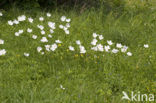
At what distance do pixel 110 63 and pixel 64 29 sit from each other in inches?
46.2

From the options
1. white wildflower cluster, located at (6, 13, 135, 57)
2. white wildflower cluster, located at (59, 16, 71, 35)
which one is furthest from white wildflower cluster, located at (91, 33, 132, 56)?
white wildflower cluster, located at (59, 16, 71, 35)

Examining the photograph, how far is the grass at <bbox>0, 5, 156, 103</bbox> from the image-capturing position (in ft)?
8.70

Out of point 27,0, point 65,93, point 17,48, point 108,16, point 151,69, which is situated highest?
point 27,0

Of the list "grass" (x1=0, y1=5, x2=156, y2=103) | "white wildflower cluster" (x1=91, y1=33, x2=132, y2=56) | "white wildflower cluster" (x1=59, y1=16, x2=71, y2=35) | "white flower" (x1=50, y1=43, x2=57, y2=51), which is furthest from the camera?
"white wildflower cluster" (x1=59, y1=16, x2=71, y2=35)

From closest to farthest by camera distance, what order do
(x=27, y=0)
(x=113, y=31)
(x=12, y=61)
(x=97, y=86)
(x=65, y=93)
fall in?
1. (x=65, y=93)
2. (x=97, y=86)
3. (x=12, y=61)
4. (x=113, y=31)
5. (x=27, y=0)

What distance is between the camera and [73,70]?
10.2 feet

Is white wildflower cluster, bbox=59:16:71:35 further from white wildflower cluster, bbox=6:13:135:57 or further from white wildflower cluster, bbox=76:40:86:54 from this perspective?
white wildflower cluster, bbox=76:40:86:54

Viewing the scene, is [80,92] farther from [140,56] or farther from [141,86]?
[140,56]

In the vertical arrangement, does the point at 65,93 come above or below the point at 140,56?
below

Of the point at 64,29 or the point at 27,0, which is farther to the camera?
the point at 27,0

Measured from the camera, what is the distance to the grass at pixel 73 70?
2.65 metres

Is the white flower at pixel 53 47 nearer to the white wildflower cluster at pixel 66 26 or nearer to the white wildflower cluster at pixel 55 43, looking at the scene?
the white wildflower cluster at pixel 55 43

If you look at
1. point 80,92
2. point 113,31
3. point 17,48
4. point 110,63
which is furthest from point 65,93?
point 113,31

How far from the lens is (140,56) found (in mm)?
3586
